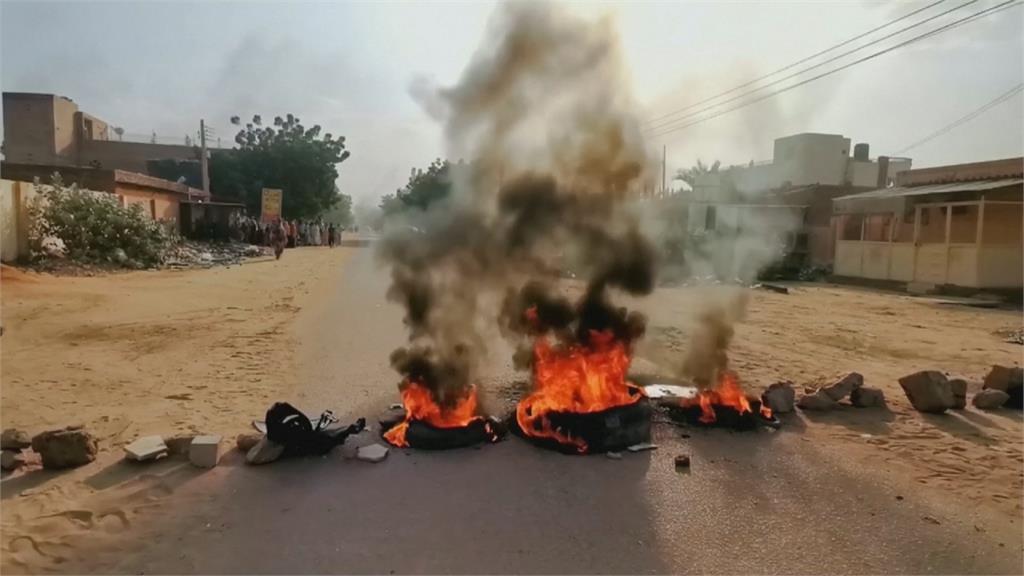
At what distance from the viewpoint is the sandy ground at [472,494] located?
3955 mm

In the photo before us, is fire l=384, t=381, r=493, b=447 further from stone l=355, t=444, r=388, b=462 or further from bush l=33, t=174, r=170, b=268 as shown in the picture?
bush l=33, t=174, r=170, b=268

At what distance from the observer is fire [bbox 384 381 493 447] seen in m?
5.81

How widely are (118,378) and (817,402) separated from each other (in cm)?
870

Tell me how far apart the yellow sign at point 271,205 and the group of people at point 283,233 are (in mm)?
739

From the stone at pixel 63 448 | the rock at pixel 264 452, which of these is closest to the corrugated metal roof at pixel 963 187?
the rock at pixel 264 452

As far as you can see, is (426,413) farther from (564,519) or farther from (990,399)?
(990,399)

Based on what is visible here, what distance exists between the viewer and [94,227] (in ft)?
67.7

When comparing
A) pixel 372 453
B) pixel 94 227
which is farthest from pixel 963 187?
pixel 94 227

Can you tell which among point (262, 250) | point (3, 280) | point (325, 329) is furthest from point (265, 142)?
point (325, 329)

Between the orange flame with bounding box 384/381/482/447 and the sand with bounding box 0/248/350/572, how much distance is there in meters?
1.66

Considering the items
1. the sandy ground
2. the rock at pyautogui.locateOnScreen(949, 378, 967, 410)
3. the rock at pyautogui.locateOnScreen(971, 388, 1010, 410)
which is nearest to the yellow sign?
the sandy ground

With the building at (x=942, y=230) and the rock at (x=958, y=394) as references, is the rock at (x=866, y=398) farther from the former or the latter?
the building at (x=942, y=230)

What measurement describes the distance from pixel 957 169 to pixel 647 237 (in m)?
25.4

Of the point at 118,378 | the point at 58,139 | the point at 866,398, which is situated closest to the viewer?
the point at 866,398
